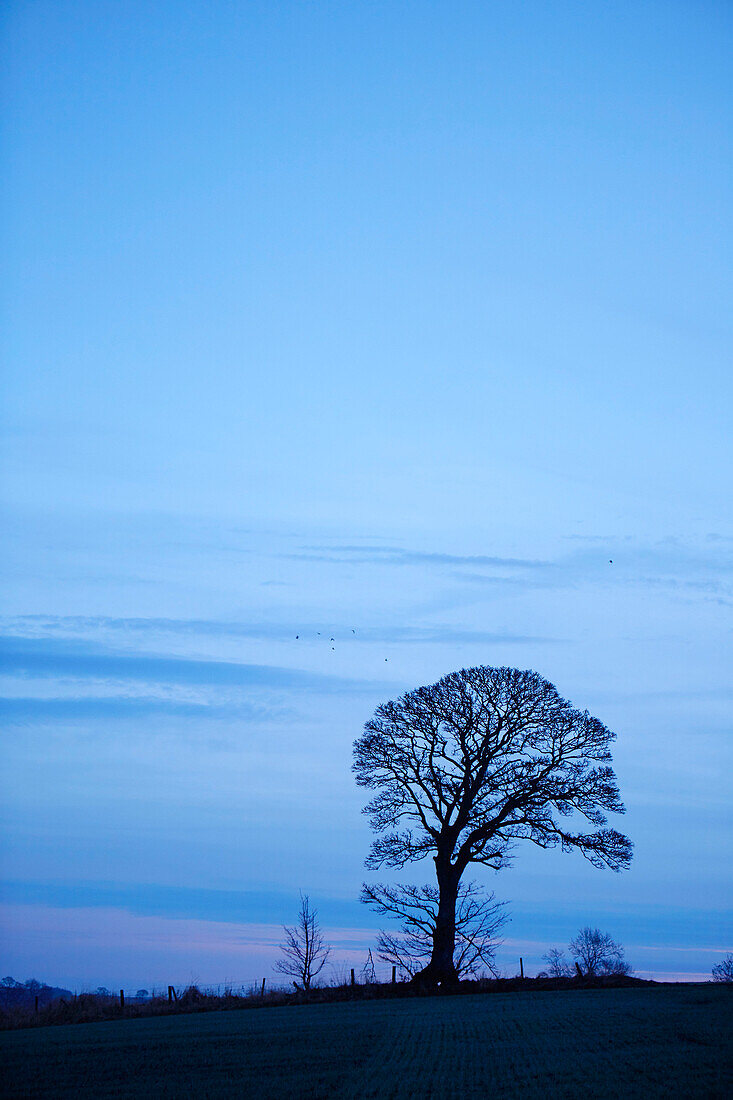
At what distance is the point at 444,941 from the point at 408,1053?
1570 cm

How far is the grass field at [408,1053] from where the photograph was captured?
16109 mm

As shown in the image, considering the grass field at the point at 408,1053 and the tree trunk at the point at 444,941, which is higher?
the tree trunk at the point at 444,941

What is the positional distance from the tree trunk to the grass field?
4516 mm

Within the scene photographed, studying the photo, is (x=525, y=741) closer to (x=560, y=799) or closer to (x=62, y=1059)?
(x=560, y=799)

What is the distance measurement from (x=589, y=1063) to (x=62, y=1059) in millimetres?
11129

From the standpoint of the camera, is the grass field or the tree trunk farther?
the tree trunk

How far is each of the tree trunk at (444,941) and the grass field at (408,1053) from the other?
4516 millimetres

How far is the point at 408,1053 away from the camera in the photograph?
20.1 metres

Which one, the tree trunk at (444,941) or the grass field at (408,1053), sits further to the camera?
the tree trunk at (444,941)

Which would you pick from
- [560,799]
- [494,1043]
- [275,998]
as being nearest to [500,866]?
[560,799]

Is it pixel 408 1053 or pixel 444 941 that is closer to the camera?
pixel 408 1053

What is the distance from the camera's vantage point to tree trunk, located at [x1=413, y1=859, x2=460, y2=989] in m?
35.2

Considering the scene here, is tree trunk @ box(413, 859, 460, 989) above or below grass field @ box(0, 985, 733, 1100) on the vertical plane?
above

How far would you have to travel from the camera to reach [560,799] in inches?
1398
